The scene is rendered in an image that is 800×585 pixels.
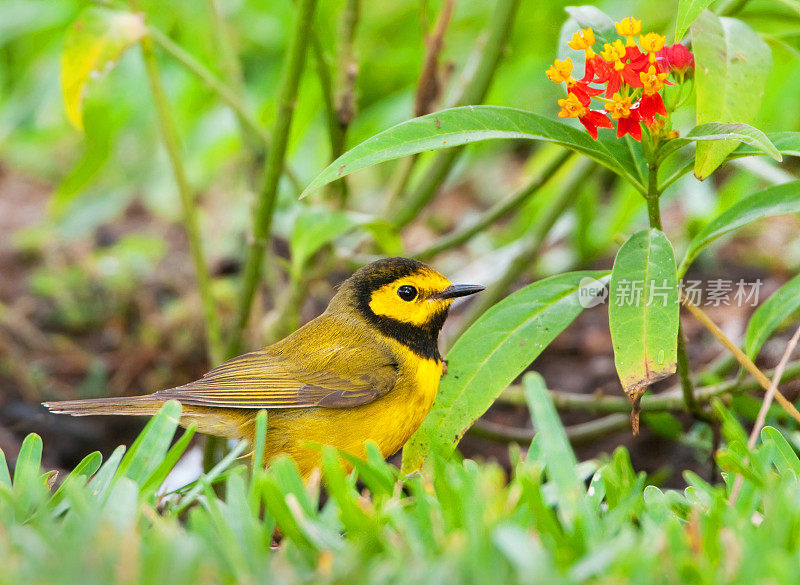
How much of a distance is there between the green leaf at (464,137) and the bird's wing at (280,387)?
3.56 ft

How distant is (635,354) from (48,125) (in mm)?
5594

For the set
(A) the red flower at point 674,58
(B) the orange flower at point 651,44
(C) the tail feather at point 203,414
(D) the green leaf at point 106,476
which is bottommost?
(C) the tail feather at point 203,414

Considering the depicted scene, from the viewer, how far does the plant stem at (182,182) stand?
3.83 m

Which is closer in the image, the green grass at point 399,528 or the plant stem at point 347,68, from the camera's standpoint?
the green grass at point 399,528

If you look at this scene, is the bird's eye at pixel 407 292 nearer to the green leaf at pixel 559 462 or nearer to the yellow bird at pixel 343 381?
the yellow bird at pixel 343 381

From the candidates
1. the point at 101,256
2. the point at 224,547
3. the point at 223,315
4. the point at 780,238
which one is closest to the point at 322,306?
the point at 223,315

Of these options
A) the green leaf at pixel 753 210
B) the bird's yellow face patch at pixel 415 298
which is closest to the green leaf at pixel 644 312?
the green leaf at pixel 753 210

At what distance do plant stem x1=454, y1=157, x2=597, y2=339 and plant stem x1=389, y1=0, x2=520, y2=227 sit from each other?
1.89 ft

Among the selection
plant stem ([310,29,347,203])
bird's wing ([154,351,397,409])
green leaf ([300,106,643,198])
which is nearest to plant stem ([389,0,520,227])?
plant stem ([310,29,347,203])

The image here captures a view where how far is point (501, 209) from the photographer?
3988mm

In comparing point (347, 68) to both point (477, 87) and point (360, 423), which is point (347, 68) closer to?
point (477, 87)

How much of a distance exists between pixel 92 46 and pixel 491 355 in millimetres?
1876

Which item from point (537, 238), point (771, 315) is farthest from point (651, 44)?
point (537, 238)

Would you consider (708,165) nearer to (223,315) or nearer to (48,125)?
(223,315)
